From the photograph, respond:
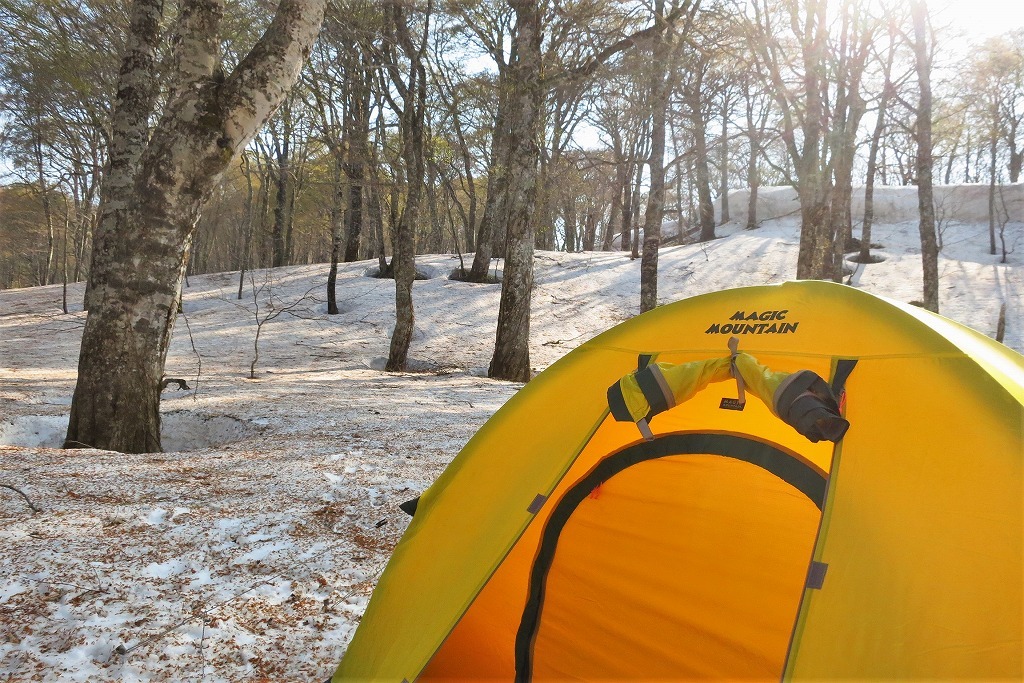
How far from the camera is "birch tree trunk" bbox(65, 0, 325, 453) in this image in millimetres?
3980

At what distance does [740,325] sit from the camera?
208 centimetres

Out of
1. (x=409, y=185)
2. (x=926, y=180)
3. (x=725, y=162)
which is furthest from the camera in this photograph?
(x=725, y=162)

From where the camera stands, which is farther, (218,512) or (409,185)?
(409,185)

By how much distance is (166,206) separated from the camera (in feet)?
13.1

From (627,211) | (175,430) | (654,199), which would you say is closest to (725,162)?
(654,199)

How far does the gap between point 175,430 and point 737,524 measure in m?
4.86

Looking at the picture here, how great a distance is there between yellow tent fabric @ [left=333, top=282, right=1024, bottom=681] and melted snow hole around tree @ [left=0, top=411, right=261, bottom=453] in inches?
131

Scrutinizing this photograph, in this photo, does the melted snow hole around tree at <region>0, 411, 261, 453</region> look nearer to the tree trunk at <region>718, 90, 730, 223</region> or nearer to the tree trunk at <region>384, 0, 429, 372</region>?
the tree trunk at <region>384, 0, 429, 372</region>

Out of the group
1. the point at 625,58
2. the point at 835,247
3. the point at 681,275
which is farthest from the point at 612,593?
the point at 681,275

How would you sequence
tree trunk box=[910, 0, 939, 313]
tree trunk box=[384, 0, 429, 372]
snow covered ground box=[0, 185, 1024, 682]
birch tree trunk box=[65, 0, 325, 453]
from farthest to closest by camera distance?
tree trunk box=[910, 0, 939, 313] → tree trunk box=[384, 0, 429, 372] → birch tree trunk box=[65, 0, 325, 453] → snow covered ground box=[0, 185, 1024, 682]

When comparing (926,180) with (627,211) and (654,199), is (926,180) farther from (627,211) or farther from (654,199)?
(627,211)

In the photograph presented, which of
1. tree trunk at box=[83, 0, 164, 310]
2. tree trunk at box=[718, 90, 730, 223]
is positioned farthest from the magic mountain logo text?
tree trunk at box=[718, 90, 730, 223]

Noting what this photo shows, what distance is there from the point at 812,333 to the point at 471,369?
933 cm

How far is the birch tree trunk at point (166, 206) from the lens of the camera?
398cm
